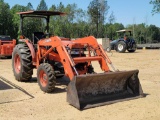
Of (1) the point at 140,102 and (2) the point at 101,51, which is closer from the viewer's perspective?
(1) the point at 140,102

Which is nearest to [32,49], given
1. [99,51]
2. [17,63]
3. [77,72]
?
[17,63]

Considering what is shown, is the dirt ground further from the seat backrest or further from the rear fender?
the seat backrest

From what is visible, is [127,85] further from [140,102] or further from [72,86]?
[72,86]

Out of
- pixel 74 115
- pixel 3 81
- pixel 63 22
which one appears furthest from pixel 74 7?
pixel 74 115

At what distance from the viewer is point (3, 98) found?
23.0ft

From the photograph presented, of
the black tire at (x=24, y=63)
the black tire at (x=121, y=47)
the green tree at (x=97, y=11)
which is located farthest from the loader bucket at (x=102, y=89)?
the green tree at (x=97, y=11)

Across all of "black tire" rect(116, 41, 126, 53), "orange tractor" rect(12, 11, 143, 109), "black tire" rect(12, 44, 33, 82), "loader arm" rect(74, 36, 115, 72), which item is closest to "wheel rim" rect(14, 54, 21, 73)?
"black tire" rect(12, 44, 33, 82)

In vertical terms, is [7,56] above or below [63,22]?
below

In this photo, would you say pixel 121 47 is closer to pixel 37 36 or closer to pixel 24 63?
pixel 37 36

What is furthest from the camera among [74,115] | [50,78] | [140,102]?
[50,78]

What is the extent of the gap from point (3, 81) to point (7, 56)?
34.6 feet

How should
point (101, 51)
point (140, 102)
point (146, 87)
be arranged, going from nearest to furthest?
point (140, 102), point (101, 51), point (146, 87)

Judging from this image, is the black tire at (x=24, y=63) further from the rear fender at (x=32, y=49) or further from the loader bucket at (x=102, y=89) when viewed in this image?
the loader bucket at (x=102, y=89)

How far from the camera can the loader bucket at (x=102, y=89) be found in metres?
6.23
